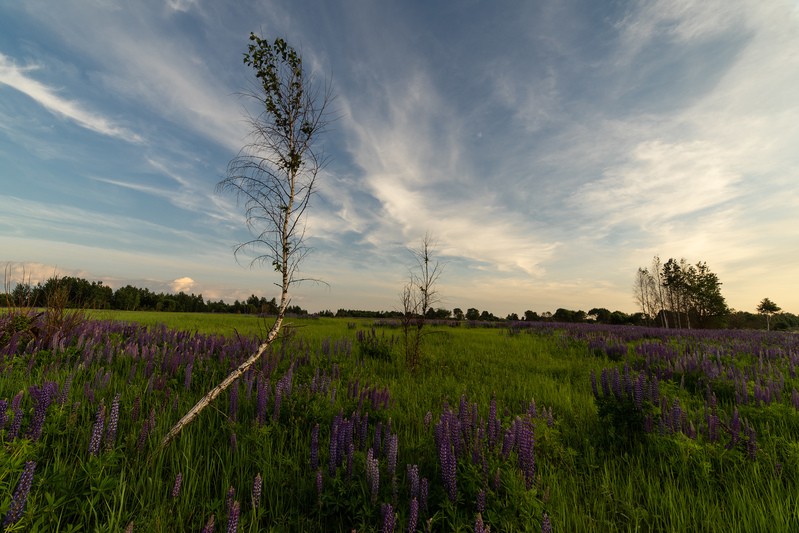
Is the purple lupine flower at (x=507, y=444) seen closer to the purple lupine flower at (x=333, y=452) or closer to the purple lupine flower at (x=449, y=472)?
the purple lupine flower at (x=449, y=472)

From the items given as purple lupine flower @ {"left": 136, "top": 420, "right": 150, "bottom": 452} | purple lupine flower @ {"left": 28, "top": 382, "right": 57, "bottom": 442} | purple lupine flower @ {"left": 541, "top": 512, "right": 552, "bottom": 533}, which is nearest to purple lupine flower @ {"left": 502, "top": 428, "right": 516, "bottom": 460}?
purple lupine flower @ {"left": 541, "top": 512, "right": 552, "bottom": 533}

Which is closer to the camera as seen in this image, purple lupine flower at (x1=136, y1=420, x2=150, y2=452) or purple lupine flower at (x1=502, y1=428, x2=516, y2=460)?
purple lupine flower at (x1=502, y1=428, x2=516, y2=460)

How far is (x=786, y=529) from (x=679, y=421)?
1531 mm

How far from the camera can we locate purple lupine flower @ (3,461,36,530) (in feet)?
7.07

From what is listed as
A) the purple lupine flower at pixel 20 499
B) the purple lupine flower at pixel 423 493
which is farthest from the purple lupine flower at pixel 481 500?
the purple lupine flower at pixel 20 499

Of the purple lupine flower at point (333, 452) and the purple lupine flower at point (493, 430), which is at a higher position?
the purple lupine flower at point (493, 430)

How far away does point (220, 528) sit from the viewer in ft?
8.82

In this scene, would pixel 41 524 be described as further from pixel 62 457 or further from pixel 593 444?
pixel 593 444

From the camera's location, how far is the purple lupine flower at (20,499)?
2.15 m

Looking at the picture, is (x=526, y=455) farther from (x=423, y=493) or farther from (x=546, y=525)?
(x=423, y=493)

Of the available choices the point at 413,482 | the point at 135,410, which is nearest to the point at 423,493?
the point at 413,482

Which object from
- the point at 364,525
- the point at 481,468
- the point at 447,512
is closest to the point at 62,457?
the point at 364,525

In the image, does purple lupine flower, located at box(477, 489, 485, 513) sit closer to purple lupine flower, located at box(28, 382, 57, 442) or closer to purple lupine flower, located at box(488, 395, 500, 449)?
purple lupine flower, located at box(488, 395, 500, 449)

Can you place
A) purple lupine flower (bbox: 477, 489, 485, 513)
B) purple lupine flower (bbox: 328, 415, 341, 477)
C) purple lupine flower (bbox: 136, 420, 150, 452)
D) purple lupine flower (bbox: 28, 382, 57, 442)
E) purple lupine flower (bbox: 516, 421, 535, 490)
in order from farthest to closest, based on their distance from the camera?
purple lupine flower (bbox: 136, 420, 150, 452), purple lupine flower (bbox: 28, 382, 57, 442), purple lupine flower (bbox: 328, 415, 341, 477), purple lupine flower (bbox: 516, 421, 535, 490), purple lupine flower (bbox: 477, 489, 485, 513)
